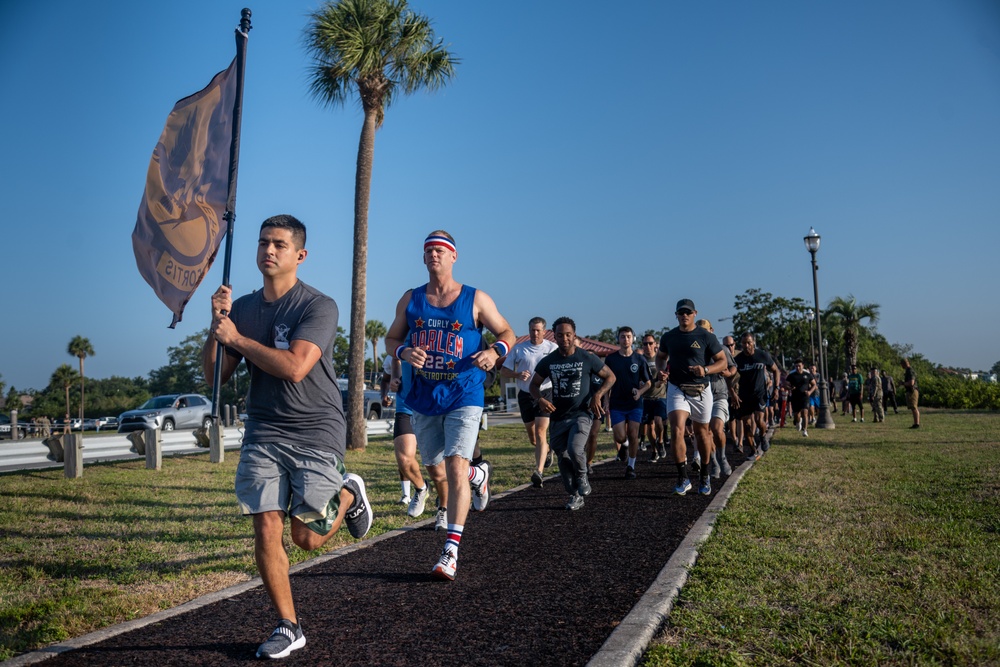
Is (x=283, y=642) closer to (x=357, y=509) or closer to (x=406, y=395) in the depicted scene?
(x=357, y=509)

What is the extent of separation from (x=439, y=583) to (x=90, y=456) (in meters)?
13.1

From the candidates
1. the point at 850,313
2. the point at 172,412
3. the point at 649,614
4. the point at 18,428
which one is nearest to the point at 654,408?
the point at 649,614

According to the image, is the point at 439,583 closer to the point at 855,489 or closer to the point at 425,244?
the point at 425,244

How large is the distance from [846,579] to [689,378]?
4.52 m

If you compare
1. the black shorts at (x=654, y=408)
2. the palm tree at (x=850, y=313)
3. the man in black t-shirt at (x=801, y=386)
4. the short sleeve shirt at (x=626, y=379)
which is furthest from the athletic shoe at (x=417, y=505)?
the palm tree at (x=850, y=313)

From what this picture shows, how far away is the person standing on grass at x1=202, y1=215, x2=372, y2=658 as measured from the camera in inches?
142

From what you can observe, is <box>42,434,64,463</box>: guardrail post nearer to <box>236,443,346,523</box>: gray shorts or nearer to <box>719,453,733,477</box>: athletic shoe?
<box>719,453,733,477</box>: athletic shoe

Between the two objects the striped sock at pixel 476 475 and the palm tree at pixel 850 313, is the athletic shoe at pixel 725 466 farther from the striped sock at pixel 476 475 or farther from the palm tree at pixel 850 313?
the palm tree at pixel 850 313

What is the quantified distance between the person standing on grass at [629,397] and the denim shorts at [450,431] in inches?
232

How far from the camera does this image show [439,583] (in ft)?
16.3

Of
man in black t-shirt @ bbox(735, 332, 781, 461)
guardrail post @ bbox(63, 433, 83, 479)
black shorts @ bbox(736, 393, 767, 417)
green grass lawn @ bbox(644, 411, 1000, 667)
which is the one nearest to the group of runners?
green grass lawn @ bbox(644, 411, 1000, 667)

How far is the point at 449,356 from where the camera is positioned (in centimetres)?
543

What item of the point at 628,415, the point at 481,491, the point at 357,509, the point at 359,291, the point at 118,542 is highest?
the point at 359,291

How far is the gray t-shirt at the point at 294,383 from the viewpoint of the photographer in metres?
3.75
